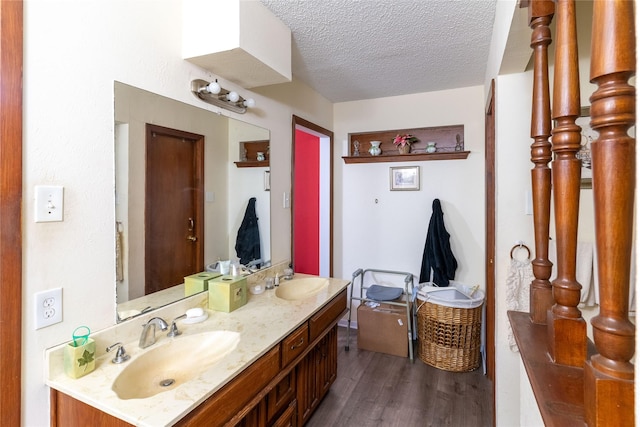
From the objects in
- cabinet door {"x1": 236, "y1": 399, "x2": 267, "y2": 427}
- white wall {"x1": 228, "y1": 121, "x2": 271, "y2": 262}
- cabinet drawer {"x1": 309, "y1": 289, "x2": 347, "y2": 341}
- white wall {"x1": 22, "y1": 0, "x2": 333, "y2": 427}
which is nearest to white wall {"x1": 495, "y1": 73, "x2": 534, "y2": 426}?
cabinet drawer {"x1": 309, "y1": 289, "x2": 347, "y2": 341}

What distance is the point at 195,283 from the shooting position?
1775 millimetres

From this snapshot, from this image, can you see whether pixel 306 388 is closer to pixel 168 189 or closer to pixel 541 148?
pixel 168 189

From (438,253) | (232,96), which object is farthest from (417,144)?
(232,96)

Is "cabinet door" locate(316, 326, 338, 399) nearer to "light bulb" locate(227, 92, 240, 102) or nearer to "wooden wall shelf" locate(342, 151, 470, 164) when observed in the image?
"light bulb" locate(227, 92, 240, 102)

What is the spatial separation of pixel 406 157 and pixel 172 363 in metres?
2.65

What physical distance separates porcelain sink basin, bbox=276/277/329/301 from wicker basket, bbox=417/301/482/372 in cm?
101

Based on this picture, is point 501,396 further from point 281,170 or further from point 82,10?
point 82,10

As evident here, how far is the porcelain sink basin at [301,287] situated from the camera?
229 cm

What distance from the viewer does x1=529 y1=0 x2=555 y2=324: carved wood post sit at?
91cm

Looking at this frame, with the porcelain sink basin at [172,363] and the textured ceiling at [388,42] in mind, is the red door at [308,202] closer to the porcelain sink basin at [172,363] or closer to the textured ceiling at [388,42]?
the textured ceiling at [388,42]

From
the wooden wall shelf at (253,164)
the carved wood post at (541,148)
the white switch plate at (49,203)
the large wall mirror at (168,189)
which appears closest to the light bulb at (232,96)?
the large wall mirror at (168,189)

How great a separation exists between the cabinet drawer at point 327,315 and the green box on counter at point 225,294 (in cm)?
43

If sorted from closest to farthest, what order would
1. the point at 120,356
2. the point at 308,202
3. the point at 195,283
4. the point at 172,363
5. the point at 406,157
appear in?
1. the point at 120,356
2. the point at 172,363
3. the point at 195,283
4. the point at 406,157
5. the point at 308,202

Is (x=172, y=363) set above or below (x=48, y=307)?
below
